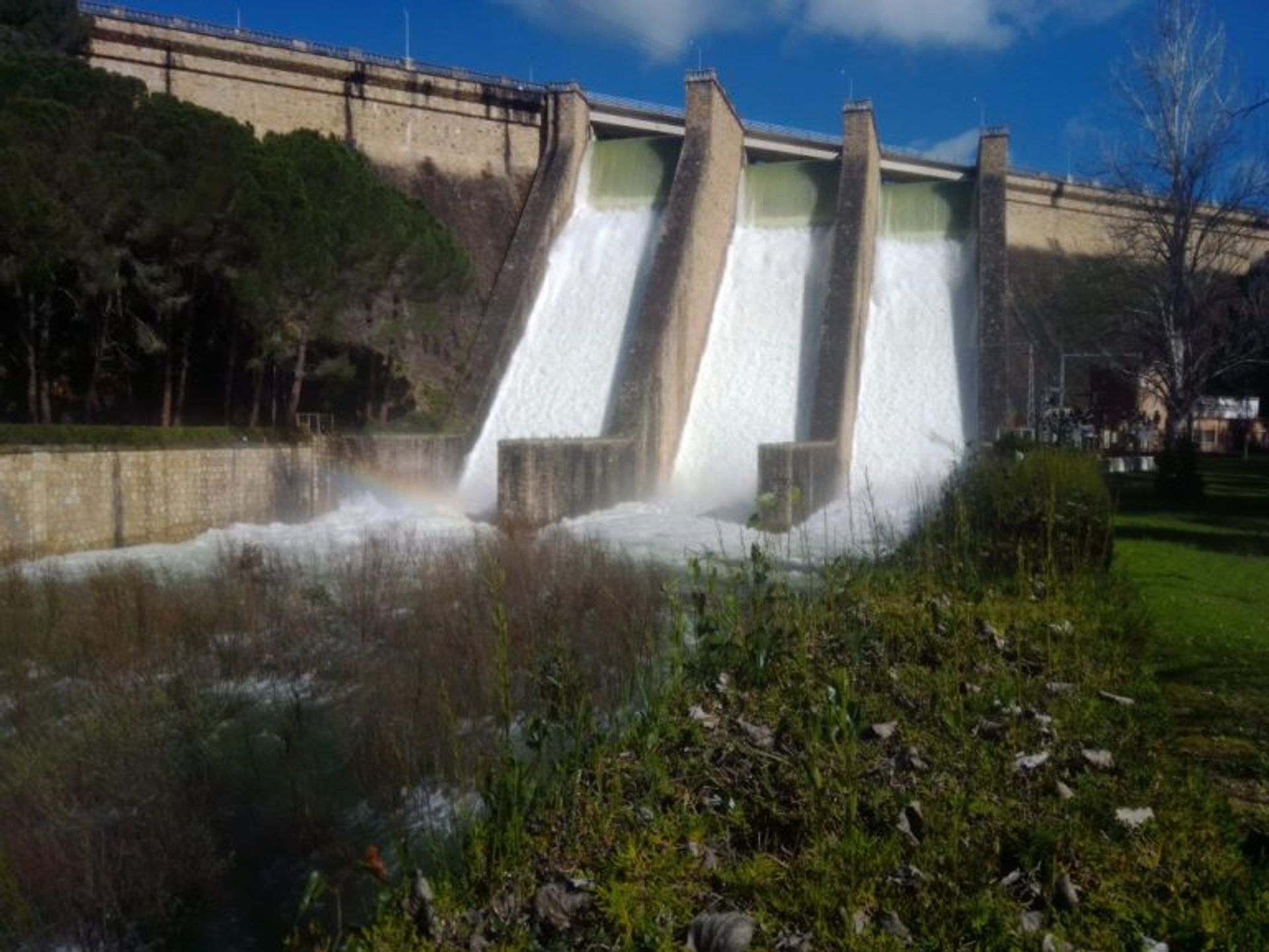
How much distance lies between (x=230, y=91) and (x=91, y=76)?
6.25 meters

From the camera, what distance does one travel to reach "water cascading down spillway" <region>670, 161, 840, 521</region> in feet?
68.2

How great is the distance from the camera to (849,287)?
72.8ft

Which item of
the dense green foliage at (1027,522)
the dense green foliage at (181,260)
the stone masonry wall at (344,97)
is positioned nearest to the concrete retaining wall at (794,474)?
the dense green foliage at (1027,522)

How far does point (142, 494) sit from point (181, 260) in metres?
3.92

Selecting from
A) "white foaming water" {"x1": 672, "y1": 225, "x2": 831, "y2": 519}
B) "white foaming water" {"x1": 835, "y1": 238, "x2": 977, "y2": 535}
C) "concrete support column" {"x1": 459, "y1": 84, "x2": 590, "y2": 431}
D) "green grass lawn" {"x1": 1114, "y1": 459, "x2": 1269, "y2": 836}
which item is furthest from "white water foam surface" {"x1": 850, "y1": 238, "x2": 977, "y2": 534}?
"concrete support column" {"x1": 459, "y1": 84, "x2": 590, "y2": 431}

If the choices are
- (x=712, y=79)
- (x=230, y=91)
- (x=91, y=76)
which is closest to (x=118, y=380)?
(x=91, y=76)

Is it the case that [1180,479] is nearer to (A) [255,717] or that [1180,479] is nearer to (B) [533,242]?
(B) [533,242]

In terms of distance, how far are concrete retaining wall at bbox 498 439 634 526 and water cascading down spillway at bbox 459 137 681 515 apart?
6.49 feet

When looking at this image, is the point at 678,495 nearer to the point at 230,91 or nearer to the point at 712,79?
the point at 712,79

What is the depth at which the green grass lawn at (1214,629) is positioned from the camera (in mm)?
4402

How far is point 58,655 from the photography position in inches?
319

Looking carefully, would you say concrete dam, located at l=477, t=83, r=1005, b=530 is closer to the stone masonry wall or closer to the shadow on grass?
the stone masonry wall

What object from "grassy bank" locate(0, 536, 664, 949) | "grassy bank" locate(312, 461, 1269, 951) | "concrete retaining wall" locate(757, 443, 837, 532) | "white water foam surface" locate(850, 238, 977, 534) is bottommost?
"grassy bank" locate(0, 536, 664, 949)

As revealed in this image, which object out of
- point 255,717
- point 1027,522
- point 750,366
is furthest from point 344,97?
point 255,717
